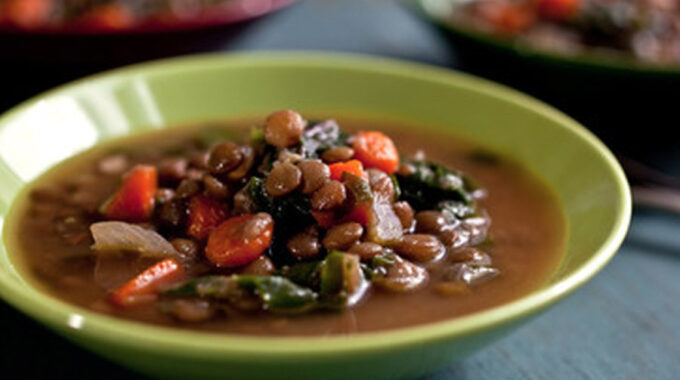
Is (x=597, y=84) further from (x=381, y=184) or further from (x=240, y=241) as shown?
(x=240, y=241)

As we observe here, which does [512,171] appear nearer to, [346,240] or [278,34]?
[346,240]

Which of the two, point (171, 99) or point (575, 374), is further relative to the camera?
point (171, 99)

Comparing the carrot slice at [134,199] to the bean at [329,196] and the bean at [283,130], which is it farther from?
the bean at [329,196]

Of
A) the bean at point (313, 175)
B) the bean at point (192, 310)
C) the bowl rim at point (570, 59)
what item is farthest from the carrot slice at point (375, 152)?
the bowl rim at point (570, 59)

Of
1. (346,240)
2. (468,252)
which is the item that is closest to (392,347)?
(346,240)

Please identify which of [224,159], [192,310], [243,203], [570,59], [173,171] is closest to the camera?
[192,310]

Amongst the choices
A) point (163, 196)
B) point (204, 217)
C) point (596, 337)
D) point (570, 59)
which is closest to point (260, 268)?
point (204, 217)
